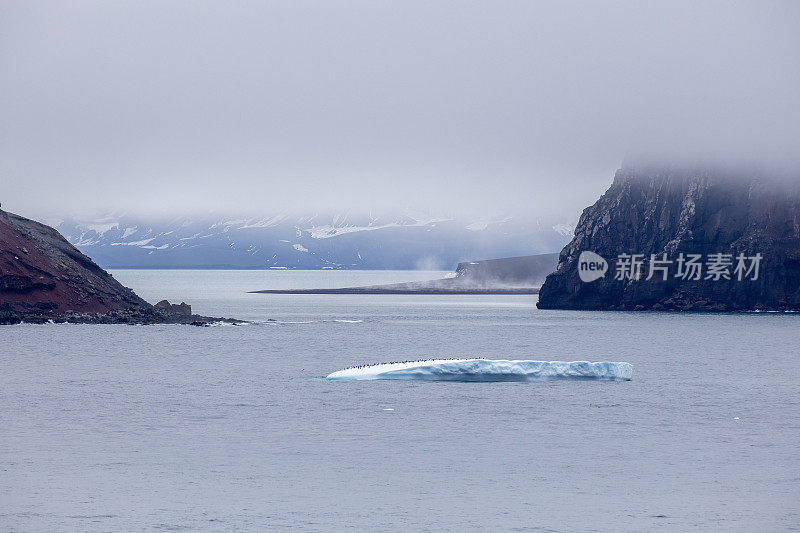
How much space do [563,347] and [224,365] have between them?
108 ft

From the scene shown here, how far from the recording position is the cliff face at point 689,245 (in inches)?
6348

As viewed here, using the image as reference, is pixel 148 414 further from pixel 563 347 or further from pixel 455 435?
pixel 563 347

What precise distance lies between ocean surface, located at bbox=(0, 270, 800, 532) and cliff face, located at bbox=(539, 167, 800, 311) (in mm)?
96147

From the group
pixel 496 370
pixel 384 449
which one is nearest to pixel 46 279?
pixel 496 370

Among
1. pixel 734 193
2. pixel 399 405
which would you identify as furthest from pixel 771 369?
pixel 734 193

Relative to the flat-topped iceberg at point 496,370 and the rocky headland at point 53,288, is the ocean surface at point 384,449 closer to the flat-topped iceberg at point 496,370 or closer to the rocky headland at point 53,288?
the flat-topped iceberg at point 496,370

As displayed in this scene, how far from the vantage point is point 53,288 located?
111 m

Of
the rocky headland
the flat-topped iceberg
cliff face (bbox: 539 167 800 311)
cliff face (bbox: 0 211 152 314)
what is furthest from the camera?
cliff face (bbox: 539 167 800 311)

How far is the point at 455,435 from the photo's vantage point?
3469cm

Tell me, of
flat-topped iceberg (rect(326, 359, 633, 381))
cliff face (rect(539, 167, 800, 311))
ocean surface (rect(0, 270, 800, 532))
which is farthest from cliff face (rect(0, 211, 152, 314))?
cliff face (rect(539, 167, 800, 311))

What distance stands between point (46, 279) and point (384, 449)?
284 ft

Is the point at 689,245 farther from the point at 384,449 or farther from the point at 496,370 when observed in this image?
the point at 384,449

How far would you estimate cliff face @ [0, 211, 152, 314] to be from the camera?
107 m

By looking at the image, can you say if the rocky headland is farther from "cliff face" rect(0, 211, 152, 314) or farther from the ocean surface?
the ocean surface
